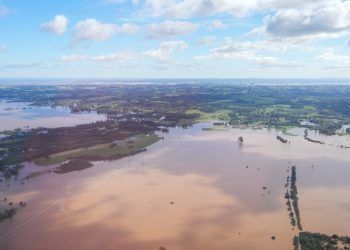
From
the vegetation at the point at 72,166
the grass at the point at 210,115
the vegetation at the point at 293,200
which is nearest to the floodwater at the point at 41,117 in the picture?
the grass at the point at 210,115

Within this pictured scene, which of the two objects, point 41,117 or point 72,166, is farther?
point 41,117

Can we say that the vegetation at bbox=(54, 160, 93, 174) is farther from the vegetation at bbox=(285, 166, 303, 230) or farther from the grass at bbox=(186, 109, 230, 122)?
the grass at bbox=(186, 109, 230, 122)

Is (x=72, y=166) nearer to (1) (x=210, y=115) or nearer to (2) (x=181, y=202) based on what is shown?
(2) (x=181, y=202)

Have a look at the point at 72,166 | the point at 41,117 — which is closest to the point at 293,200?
the point at 72,166

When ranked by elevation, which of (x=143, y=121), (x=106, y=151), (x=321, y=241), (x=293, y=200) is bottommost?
(x=321, y=241)

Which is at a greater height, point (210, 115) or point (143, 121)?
point (143, 121)

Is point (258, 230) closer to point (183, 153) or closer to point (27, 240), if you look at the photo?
Result: point (27, 240)

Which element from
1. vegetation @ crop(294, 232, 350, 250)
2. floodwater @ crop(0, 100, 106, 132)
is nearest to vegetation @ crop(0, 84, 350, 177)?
floodwater @ crop(0, 100, 106, 132)
